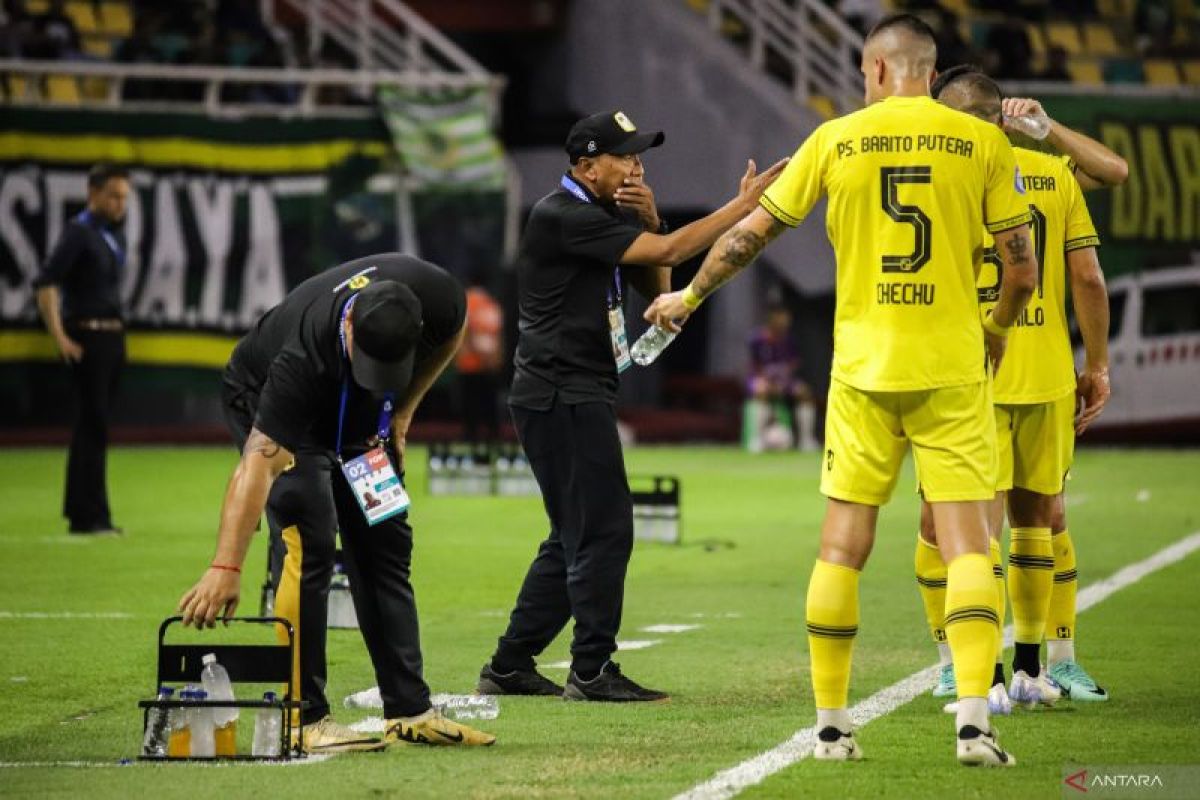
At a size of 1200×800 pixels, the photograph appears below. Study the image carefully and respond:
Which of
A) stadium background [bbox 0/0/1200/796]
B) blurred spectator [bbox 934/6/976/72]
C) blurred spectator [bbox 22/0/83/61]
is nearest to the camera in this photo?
stadium background [bbox 0/0/1200/796]

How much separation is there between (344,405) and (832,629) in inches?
69.8

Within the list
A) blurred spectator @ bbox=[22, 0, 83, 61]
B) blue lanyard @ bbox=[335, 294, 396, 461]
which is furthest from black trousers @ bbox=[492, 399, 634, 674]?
blurred spectator @ bbox=[22, 0, 83, 61]

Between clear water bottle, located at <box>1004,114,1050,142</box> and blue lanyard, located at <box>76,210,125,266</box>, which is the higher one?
clear water bottle, located at <box>1004,114,1050,142</box>

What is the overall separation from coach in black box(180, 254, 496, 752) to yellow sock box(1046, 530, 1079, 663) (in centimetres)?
262

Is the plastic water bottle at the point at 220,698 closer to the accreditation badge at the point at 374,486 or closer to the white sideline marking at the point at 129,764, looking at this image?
the white sideline marking at the point at 129,764

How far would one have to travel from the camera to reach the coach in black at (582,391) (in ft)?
30.1

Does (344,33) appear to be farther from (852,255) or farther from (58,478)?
(852,255)

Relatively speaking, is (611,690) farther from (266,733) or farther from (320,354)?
(320,354)

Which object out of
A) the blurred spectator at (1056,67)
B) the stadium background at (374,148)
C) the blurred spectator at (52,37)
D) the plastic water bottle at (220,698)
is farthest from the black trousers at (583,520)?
the blurred spectator at (1056,67)

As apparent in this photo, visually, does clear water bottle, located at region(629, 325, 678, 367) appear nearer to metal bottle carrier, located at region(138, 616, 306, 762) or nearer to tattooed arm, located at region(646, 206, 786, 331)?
tattooed arm, located at region(646, 206, 786, 331)

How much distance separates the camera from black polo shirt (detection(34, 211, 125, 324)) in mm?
16125

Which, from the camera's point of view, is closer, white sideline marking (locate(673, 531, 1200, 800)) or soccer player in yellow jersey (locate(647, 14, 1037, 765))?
white sideline marking (locate(673, 531, 1200, 800))

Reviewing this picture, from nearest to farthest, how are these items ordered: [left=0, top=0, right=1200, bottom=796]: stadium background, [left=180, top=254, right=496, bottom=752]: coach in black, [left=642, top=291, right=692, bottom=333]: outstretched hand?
1. [left=180, top=254, right=496, bottom=752]: coach in black
2. [left=642, top=291, right=692, bottom=333]: outstretched hand
3. [left=0, top=0, right=1200, bottom=796]: stadium background

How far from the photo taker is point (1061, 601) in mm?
9414
